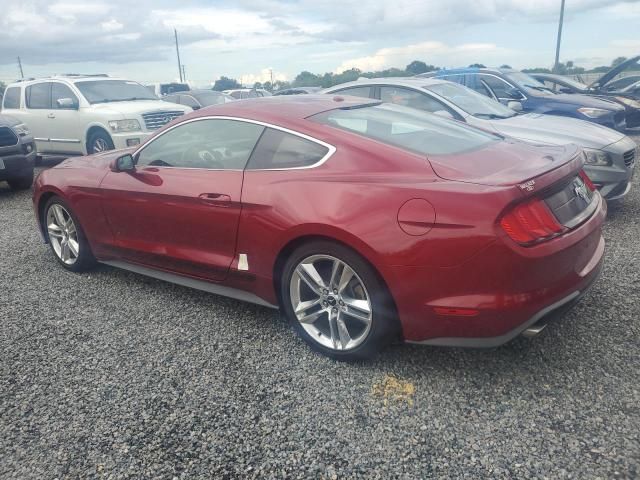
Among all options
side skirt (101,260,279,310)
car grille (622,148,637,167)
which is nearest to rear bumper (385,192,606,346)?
side skirt (101,260,279,310)

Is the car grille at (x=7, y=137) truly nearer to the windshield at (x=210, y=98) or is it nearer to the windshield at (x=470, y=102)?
the windshield at (x=470, y=102)

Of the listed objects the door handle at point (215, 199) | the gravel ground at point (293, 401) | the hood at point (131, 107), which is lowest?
the gravel ground at point (293, 401)

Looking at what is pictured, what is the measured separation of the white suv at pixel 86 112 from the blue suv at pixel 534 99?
5.55 m

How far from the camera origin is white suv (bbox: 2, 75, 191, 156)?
9.63 metres

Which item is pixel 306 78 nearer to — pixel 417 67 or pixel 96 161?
pixel 417 67

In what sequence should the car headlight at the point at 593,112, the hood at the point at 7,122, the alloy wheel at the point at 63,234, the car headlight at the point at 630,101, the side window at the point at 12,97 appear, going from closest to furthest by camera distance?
1. the alloy wheel at the point at 63,234
2. the hood at the point at 7,122
3. the car headlight at the point at 593,112
4. the car headlight at the point at 630,101
5. the side window at the point at 12,97

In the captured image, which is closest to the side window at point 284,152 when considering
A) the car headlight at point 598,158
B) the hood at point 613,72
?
the car headlight at point 598,158

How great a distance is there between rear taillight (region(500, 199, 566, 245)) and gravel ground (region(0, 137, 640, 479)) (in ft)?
2.60

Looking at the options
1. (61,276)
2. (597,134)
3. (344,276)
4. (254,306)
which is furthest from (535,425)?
(597,134)

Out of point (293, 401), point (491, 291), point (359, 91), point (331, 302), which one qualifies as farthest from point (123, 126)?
point (491, 291)

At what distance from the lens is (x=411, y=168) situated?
9.24 feet

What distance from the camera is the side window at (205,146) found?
3475mm

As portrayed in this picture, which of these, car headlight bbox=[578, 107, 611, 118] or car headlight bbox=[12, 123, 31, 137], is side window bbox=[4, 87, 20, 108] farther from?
car headlight bbox=[578, 107, 611, 118]

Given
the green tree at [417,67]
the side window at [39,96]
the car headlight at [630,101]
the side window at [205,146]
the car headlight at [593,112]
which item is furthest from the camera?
the green tree at [417,67]
